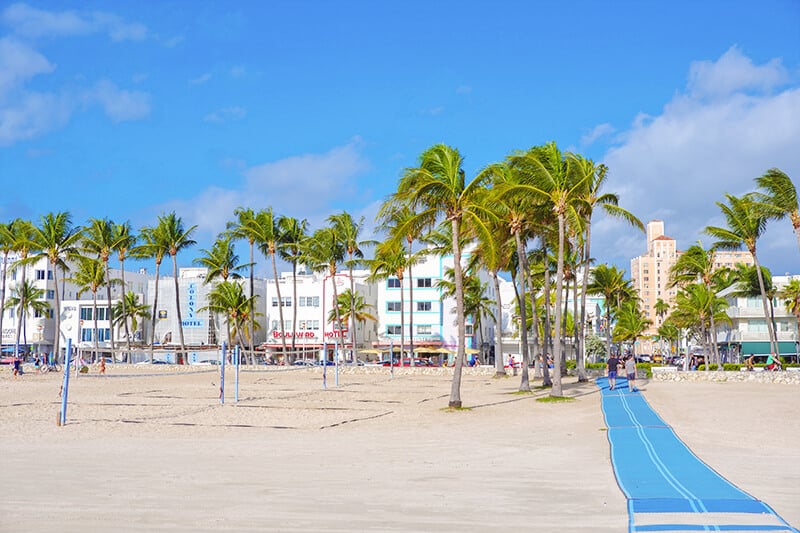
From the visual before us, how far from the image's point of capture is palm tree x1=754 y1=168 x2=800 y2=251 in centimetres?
3762

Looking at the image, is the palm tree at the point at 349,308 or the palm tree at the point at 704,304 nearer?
the palm tree at the point at 704,304

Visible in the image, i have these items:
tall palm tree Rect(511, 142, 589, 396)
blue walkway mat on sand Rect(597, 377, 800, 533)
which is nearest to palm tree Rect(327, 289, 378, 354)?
tall palm tree Rect(511, 142, 589, 396)

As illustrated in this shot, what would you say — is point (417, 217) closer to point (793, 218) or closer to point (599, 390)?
point (599, 390)

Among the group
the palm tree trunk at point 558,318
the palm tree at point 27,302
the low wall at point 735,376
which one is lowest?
the low wall at point 735,376

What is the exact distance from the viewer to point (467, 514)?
27.4ft

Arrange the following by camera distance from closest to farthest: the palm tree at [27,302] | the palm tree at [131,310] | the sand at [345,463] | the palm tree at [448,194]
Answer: the sand at [345,463] < the palm tree at [448,194] < the palm tree at [27,302] < the palm tree at [131,310]

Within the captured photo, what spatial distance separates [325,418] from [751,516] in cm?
1468

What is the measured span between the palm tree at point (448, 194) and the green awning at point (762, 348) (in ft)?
170

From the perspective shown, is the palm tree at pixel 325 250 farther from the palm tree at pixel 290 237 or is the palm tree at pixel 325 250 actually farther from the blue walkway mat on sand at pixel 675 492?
the blue walkway mat on sand at pixel 675 492

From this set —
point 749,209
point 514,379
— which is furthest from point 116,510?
point 749,209

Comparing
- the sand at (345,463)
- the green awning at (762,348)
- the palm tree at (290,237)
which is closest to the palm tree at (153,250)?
the palm tree at (290,237)

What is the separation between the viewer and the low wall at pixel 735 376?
38.3 metres

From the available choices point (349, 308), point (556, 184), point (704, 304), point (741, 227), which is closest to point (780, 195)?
point (741, 227)

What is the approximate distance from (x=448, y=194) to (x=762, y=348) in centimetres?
5357
